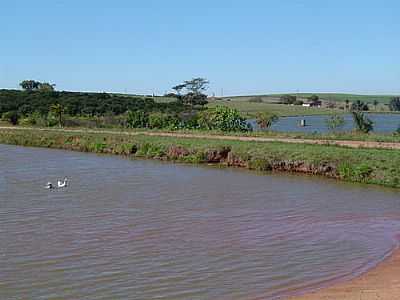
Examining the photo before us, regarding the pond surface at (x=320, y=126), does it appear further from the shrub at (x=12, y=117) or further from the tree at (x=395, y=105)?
the tree at (x=395, y=105)

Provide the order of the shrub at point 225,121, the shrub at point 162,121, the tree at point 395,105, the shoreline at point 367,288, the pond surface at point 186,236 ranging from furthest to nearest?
the tree at point 395,105 → the shrub at point 162,121 → the shrub at point 225,121 → the pond surface at point 186,236 → the shoreline at point 367,288

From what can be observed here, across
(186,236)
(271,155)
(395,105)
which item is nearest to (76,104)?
(271,155)

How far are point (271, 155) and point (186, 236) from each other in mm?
16068

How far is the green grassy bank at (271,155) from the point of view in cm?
2525

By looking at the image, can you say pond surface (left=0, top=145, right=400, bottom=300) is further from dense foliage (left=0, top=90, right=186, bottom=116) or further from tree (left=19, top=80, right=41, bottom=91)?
tree (left=19, top=80, right=41, bottom=91)

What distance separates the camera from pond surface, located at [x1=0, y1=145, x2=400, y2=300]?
1067 cm

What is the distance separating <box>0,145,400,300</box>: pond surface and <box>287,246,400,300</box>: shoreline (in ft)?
1.14

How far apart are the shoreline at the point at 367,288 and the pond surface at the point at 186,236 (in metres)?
0.35

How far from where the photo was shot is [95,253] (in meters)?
12.7

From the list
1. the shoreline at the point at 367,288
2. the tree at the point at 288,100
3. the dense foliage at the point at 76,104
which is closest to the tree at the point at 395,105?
the tree at the point at 288,100

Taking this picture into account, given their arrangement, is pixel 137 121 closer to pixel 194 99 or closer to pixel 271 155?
pixel 271 155

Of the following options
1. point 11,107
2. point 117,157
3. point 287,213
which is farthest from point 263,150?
point 11,107

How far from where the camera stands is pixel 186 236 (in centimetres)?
1448

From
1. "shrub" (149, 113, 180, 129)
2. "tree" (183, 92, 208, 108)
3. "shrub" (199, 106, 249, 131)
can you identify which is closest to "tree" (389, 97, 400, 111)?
"tree" (183, 92, 208, 108)
